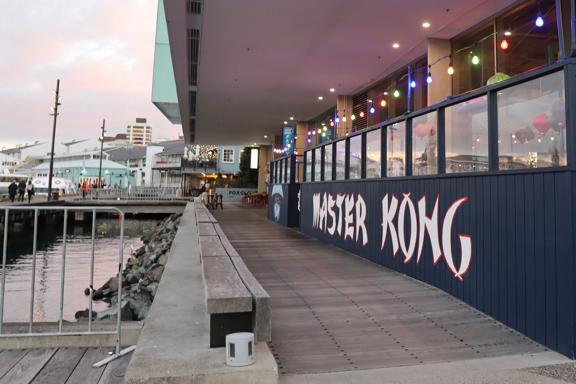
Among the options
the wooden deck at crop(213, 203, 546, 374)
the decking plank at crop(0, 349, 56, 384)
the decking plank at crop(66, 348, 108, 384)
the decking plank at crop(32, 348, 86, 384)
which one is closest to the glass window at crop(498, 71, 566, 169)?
the wooden deck at crop(213, 203, 546, 374)

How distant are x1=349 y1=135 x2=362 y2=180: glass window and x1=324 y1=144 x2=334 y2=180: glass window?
121cm

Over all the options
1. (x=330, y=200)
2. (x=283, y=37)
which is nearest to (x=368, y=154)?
(x=330, y=200)

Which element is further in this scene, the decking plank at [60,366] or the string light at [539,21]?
the string light at [539,21]

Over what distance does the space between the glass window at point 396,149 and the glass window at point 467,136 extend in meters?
1.17

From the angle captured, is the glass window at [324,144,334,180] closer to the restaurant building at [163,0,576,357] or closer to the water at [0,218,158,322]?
the restaurant building at [163,0,576,357]

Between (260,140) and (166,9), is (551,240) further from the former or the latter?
(260,140)

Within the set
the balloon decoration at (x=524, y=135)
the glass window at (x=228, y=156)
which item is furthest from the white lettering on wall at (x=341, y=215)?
the glass window at (x=228, y=156)

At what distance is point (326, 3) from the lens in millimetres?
9781

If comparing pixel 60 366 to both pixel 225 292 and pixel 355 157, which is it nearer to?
pixel 225 292

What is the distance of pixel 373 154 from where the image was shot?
7430 millimetres

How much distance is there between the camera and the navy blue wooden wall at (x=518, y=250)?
3.31 meters

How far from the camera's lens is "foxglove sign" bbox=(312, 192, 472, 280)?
189 inches

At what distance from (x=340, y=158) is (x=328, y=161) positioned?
73 cm

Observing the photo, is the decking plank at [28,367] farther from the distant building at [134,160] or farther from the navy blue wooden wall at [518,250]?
the distant building at [134,160]
